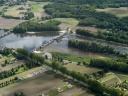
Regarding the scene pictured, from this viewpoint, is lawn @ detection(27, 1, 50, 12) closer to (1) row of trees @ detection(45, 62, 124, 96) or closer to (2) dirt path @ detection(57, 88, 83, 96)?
(1) row of trees @ detection(45, 62, 124, 96)

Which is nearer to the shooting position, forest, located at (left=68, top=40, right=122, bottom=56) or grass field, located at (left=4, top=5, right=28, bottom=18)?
forest, located at (left=68, top=40, right=122, bottom=56)

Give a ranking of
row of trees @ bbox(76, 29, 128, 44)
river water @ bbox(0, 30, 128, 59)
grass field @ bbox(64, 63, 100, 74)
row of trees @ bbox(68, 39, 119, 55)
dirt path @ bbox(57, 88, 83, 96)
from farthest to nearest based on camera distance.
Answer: row of trees @ bbox(76, 29, 128, 44)
river water @ bbox(0, 30, 128, 59)
row of trees @ bbox(68, 39, 119, 55)
grass field @ bbox(64, 63, 100, 74)
dirt path @ bbox(57, 88, 83, 96)

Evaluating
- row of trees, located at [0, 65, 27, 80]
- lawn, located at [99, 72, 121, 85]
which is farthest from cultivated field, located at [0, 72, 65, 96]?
lawn, located at [99, 72, 121, 85]

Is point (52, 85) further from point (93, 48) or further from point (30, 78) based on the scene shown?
point (93, 48)

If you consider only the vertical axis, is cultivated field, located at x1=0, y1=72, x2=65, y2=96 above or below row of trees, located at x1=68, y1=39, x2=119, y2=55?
below

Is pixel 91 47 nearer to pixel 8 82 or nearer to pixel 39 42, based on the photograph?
pixel 39 42

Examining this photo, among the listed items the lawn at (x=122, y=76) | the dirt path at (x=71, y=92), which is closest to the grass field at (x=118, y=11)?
the lawn at (x=122, y=76)

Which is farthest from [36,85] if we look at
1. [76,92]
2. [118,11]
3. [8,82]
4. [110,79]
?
[118,11]
